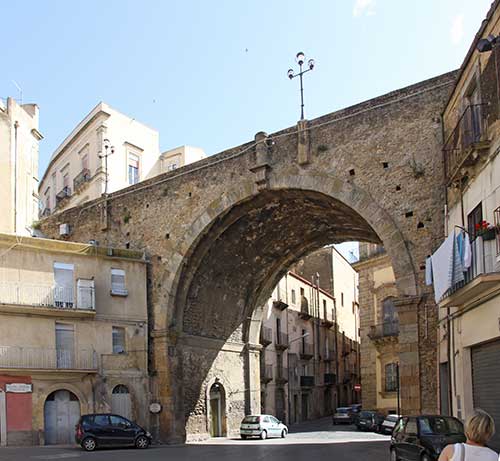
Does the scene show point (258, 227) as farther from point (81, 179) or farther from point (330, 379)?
point (330, 379)

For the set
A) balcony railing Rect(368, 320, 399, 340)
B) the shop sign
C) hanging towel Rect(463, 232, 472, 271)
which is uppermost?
hanging towel Rect(463, 232, 472, 271)

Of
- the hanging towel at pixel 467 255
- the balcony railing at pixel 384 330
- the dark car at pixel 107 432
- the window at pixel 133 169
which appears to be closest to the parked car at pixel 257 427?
the dark car at pixel 107 432

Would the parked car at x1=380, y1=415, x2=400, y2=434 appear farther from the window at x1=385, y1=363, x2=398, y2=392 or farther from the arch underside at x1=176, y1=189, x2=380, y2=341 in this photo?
the arch underside at x1=176, y1=189, x2=380, y2=341

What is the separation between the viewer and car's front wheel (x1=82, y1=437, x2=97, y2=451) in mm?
21656

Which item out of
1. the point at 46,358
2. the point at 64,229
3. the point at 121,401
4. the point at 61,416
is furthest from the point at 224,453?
the point at 64,229

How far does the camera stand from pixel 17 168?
30406 mm

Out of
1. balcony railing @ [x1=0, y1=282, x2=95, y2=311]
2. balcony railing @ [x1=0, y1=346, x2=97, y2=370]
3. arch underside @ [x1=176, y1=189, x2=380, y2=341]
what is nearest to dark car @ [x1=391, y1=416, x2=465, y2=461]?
arch underside @ [x1=176, y1=189, x2=380, y2=341]

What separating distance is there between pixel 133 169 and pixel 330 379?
2014 cm

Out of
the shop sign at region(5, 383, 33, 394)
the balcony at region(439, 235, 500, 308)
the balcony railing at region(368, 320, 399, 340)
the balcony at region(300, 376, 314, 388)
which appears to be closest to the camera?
the balcony at region(439, 235, 500, 308)

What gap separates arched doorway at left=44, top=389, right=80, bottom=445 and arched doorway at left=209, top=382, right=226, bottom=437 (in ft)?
19.2

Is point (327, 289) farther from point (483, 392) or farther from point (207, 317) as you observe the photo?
point (483, 392)

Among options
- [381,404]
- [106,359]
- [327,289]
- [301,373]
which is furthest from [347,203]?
[327,289]

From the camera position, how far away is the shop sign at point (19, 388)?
74.9 feet

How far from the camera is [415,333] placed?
1948cm
